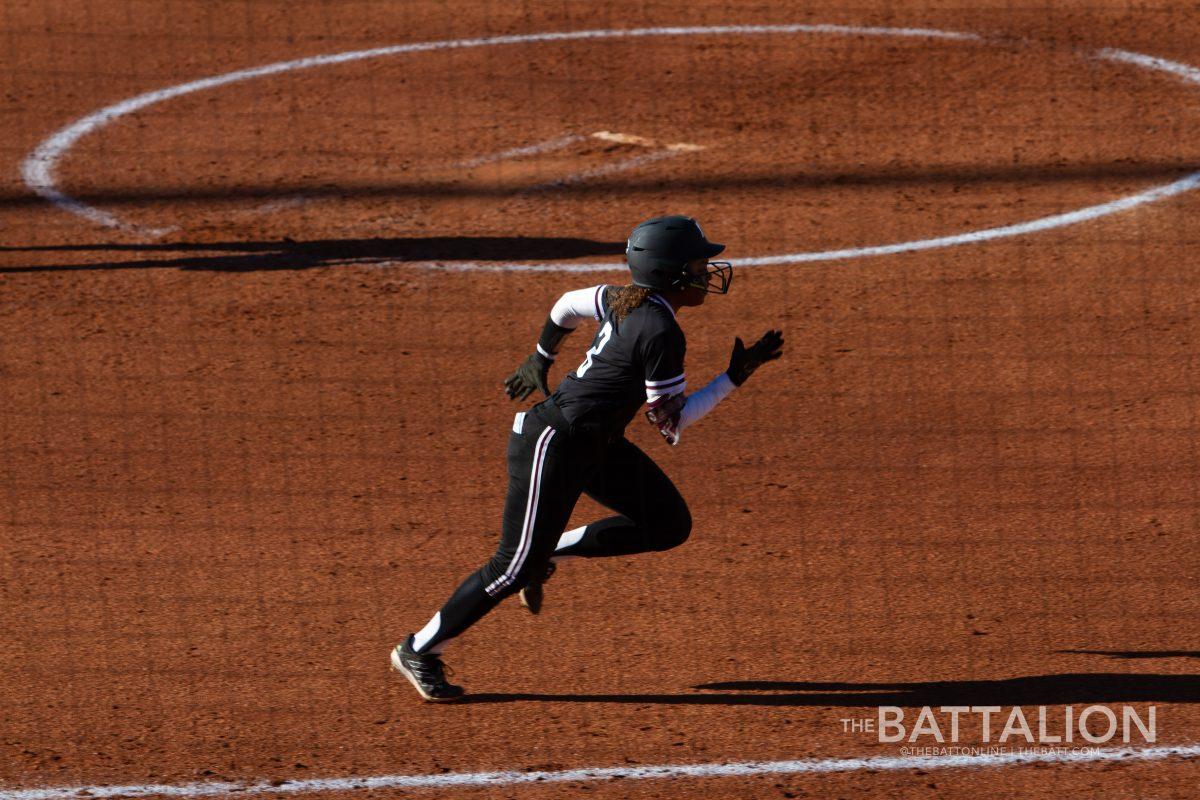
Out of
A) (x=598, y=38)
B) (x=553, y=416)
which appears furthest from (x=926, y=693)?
(x=598, y=38)

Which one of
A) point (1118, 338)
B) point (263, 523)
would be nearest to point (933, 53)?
point (1118, 338)

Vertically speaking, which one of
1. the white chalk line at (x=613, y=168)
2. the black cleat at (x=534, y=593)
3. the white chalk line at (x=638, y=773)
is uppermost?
the white chalk line at (x=613, y=168)

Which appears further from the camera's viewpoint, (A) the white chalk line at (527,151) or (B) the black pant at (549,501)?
(A) the white chalk line at (527,151)

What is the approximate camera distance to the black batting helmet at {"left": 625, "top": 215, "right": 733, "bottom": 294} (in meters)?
5.07

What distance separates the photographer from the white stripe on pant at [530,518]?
5094 millimetres

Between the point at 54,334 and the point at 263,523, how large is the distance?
101 inches

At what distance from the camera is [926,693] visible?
5.31 meters

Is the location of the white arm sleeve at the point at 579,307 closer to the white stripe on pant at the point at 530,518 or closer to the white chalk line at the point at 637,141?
the white stripe on pant at the point at 530,518

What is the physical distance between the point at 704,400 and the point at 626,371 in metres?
0.27

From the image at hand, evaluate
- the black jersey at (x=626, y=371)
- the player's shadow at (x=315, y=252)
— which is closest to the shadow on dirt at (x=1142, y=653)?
the black jersey at (x=626, y=371)

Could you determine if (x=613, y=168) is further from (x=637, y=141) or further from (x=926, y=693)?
(x=926, y=693)

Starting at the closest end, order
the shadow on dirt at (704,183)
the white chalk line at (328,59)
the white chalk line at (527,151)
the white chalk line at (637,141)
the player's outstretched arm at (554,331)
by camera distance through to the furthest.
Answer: the player's outstretched arm at (554,331)
the shadow on dirt at (704,183)
the white chalk line at (527,151)
the white chalk line at (637,141)
the white chalk line at (328,59)

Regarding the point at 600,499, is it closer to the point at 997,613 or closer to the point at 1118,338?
the point at 997,613

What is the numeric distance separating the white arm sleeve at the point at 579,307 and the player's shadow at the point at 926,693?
131 centimetres
